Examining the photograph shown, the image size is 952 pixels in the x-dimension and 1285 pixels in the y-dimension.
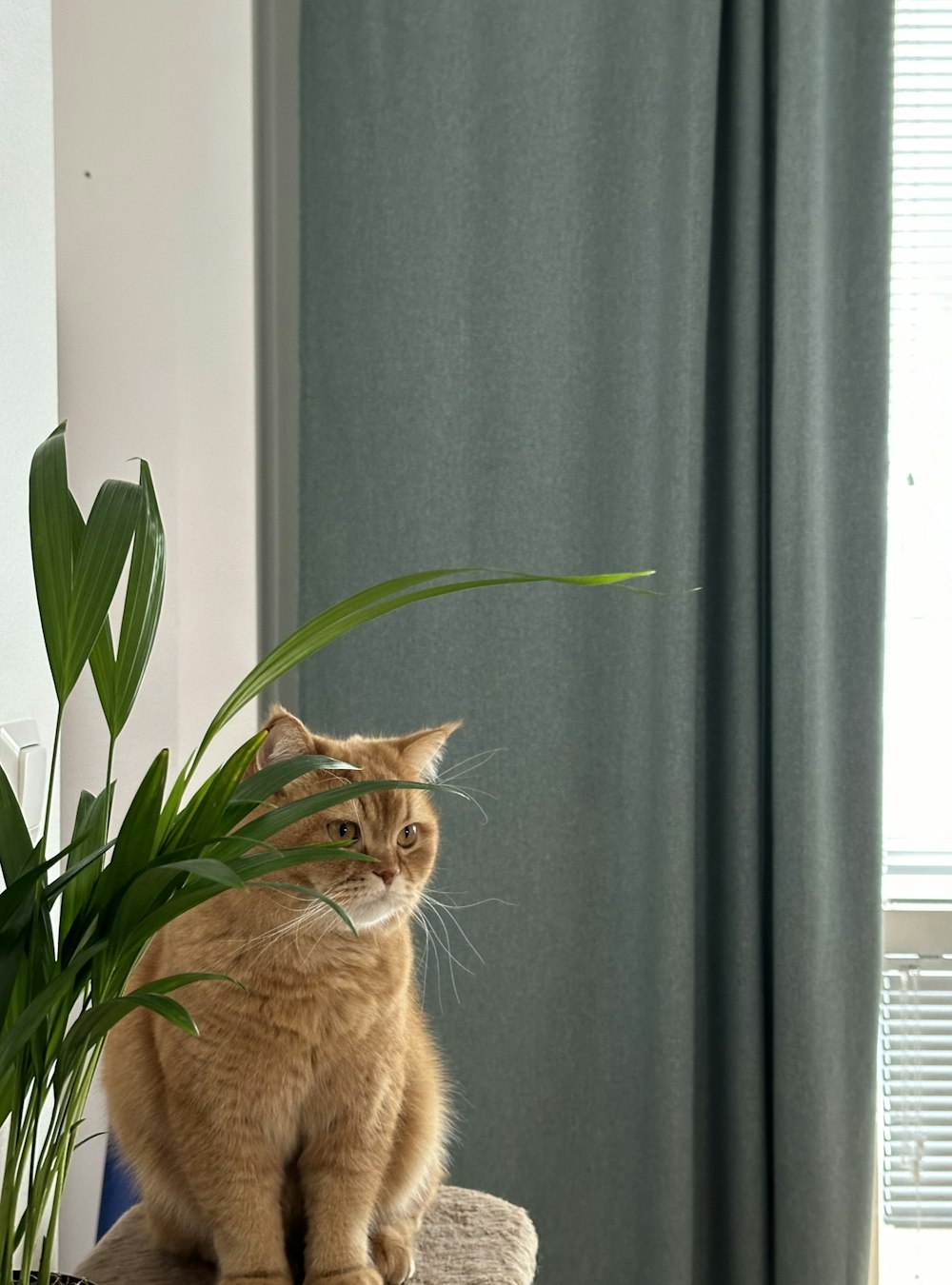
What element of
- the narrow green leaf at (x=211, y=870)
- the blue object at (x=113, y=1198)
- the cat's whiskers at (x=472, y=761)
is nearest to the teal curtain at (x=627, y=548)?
the cat's whiskers at (x=472, y=761)

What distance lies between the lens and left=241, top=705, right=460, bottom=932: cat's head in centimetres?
76

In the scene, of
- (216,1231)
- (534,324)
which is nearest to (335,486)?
(534,324)

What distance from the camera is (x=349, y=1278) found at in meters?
0.76

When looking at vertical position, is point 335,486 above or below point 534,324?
below

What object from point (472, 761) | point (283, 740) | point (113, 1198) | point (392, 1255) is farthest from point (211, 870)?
point (472, 761)

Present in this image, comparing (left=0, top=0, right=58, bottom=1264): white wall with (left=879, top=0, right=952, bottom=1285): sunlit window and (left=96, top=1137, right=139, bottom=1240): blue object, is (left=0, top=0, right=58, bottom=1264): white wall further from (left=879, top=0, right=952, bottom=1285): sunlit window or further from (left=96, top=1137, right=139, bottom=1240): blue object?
(left=879, top=0, right=952, bottom=1285): sunlit window

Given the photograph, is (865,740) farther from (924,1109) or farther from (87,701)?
(87,701)

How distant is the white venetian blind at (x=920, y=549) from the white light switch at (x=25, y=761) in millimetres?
1429

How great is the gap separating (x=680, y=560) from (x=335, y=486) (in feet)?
1.76

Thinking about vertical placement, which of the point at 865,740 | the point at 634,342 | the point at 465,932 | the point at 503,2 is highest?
the point at 503,2

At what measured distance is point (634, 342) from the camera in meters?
1.78

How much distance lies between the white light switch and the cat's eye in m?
0.20

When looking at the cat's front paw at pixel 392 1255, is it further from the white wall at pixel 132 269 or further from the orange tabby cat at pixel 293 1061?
the white wall at pixel 132 269

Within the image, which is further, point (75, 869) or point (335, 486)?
point (335, 486)
